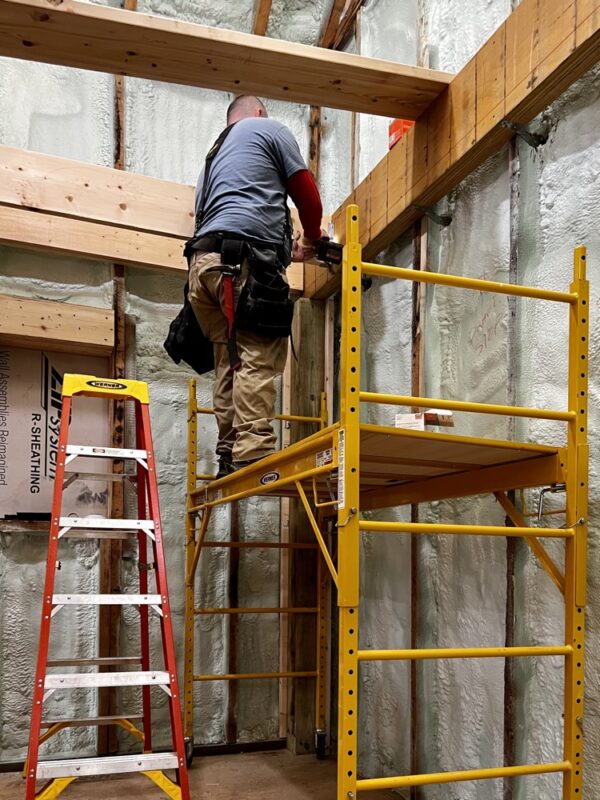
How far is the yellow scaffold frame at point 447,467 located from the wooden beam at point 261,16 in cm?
304

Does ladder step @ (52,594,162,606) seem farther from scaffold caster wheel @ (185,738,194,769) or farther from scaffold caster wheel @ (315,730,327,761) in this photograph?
scaffold caster wheel @ (315,730,327,761)

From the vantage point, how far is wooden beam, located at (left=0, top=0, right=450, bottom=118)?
2.38 metres

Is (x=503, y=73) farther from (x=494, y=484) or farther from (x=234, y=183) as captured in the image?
(x=494, y=484)

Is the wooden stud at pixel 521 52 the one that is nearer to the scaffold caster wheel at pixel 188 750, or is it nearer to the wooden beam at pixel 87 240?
the wooden beam at pixel 87 240

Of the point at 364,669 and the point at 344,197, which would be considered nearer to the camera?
the point at 364,669

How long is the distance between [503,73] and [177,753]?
2437 mm

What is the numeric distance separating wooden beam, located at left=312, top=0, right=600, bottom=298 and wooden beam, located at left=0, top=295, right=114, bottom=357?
4.65 ft

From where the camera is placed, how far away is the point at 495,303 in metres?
2.61

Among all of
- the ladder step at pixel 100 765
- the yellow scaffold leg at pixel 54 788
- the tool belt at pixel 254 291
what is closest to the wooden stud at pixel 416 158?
the tool belt at pixel 254 291

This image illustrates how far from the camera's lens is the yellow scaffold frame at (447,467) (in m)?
1.74

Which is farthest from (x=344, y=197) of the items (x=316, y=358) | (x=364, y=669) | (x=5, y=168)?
(x=364, y=669)

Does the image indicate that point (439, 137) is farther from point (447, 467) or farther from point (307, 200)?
point (447, 467)

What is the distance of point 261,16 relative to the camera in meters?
4.35

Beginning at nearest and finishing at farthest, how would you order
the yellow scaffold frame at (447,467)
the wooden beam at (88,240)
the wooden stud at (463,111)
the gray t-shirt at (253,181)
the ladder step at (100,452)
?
the yellow scaffold frame at (447,467) < the wooden stud at (463,111) < the gray t-shirt at (253,181) < the ladder step at (100,452) < the wooden beam at (88,240)
